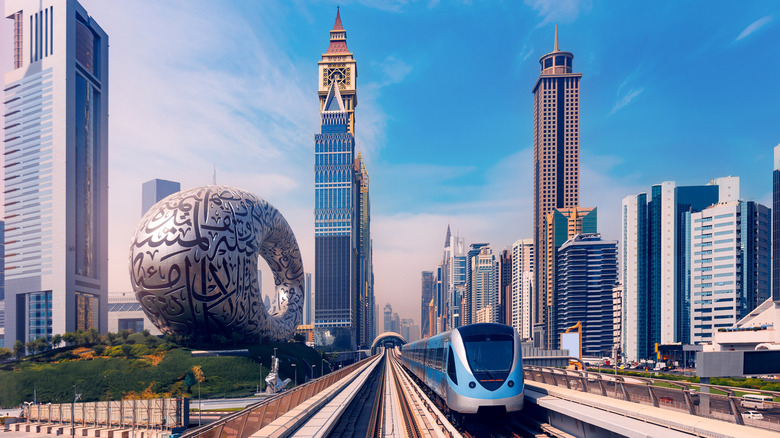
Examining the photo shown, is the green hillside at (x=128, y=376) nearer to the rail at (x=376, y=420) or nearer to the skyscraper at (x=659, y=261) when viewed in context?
the rail at (x=376, y=420)

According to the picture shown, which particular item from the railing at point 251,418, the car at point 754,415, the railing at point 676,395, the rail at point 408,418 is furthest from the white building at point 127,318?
the car at point 754,415

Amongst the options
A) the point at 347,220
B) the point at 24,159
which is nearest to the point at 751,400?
the point at 24,159

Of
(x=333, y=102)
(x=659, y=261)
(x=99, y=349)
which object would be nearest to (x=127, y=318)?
(x=333, y=102)

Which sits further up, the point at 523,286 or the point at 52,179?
the point at 52,179

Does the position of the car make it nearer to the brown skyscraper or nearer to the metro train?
the metro train

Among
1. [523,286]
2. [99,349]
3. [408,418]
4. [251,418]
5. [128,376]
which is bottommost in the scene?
[523,286]

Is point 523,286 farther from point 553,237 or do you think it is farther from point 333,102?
point 333,102

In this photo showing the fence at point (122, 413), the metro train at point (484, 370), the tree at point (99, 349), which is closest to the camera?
the metro train at point (484, 370)
